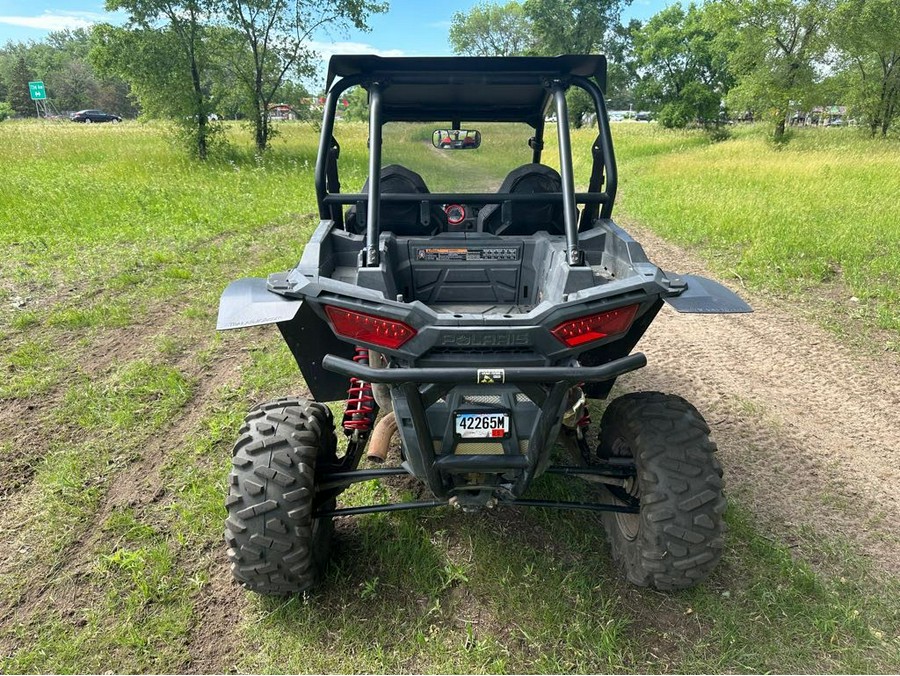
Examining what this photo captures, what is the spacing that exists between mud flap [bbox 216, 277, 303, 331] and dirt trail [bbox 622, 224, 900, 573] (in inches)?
115

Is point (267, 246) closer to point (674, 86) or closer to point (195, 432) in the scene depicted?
point (195, 432)

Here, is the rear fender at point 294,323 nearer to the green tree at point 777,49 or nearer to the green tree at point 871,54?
the green tree at point 777,49

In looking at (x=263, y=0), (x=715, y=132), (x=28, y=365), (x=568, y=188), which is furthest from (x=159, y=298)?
(x=715, y=132)

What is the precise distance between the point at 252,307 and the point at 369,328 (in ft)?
1.81

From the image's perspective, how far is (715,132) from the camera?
34.6m

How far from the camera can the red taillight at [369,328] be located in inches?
89.4

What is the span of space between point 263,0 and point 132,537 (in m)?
20.6

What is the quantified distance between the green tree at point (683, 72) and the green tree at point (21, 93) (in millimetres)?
73965

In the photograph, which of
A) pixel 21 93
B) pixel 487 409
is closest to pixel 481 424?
pixel 487 409

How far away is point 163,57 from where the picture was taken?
58.2ft

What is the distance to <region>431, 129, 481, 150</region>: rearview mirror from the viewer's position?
4352mm

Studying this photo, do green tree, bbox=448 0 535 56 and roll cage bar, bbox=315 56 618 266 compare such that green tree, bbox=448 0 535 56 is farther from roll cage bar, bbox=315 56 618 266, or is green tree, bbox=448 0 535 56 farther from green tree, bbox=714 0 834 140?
roll cage bar, bbox=315 56 618 266

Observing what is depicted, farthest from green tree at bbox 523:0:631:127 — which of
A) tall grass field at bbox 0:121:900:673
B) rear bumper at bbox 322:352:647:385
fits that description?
rear bumper at bbox 322:352:647:385

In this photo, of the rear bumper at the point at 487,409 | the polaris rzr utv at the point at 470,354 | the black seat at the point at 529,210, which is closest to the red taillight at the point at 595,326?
the polaris rzr utv at the point at 470,354
